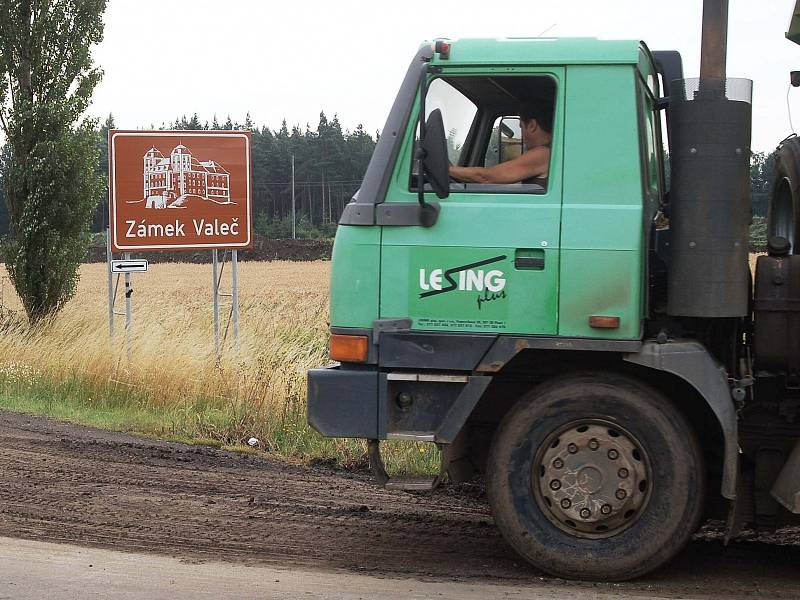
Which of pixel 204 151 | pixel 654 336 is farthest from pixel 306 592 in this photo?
pixel 204 151

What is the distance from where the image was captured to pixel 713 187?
5496mm

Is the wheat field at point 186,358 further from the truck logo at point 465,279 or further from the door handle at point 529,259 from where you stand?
the door handle at point 529,259

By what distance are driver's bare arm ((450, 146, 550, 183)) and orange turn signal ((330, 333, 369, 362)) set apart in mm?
1020

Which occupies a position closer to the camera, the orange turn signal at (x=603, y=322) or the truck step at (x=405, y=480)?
the orange turn signal at (x=603, y=322)

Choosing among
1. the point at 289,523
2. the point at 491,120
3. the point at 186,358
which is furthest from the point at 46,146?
the point at 491,120

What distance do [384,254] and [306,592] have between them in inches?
69.7

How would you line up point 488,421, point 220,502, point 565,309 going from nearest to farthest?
point 565,309 < point 488,421 < point 220,502

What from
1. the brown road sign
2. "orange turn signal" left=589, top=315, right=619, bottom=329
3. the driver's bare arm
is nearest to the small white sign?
the brown road sign

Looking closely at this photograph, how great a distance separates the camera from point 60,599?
5.16 m

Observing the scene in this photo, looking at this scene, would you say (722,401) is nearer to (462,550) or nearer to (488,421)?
(488,421)

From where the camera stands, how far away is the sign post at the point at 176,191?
13703mm

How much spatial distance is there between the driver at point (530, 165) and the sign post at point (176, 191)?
8223 mm

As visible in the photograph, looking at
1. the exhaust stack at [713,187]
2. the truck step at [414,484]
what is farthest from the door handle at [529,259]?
the truck step at [414,484]

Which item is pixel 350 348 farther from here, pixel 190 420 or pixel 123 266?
pixel 123 266
